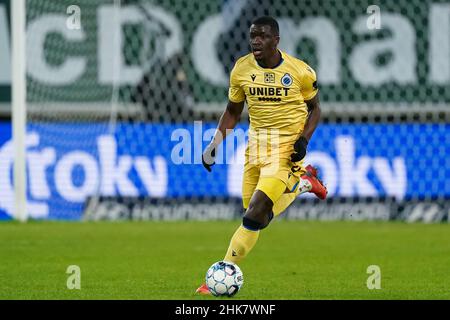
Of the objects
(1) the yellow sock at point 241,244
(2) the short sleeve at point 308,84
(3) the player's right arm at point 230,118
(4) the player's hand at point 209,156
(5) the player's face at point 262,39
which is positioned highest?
(5) the player's face at point 262,39

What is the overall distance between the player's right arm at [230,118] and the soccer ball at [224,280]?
115 cm

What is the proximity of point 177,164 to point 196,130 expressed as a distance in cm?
63

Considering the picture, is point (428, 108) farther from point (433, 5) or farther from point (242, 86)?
point (242, 86)

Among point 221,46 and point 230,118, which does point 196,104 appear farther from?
point 230,118

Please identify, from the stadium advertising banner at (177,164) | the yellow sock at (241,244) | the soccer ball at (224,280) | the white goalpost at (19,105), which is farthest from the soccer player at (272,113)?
the white goalpost at (19,105)

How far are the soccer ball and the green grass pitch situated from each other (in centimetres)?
12

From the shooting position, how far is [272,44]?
889 centimetres

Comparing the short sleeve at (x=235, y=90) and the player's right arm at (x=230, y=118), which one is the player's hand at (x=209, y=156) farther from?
the short sleeve at (x=235, y=90)

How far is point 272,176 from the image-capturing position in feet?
28.9

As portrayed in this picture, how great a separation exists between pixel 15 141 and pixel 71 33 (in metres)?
2.78

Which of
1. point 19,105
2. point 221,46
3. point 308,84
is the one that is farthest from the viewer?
point 221,46

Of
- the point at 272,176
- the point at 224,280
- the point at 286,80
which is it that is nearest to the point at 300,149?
the point at 272,176

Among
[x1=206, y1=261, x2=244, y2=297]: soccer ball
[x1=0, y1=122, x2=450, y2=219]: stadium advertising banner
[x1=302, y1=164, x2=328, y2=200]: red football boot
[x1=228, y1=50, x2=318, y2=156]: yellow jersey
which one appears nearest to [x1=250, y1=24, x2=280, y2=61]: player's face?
[x1=228, y1=50, x2=318, y2=156]: yellow jersey

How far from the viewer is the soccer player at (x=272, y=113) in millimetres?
8867
